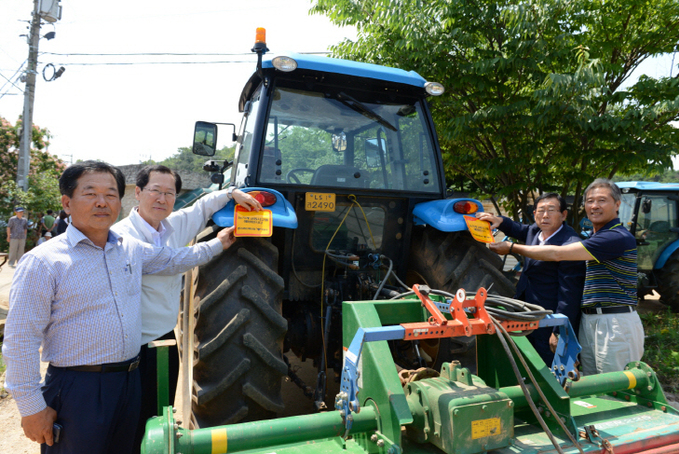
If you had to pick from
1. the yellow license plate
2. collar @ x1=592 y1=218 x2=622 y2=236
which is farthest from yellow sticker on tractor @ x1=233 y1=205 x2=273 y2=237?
collar @ x1=592 y1=218 x2=622 y2=236

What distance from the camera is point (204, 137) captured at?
13.0ft

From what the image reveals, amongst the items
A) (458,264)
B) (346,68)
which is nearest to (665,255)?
(458,264)

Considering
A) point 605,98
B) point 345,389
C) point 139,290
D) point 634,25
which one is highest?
point 634,25

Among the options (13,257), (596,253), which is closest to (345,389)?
(596,253)

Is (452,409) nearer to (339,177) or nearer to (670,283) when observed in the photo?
(339,177)

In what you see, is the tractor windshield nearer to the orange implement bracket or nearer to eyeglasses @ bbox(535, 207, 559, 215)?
eyeglasses @ bbox(535, 207, 559, 215)

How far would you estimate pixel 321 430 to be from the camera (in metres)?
1.84

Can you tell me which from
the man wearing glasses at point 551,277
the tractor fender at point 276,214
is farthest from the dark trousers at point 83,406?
the man wearing glasses at point 551,277

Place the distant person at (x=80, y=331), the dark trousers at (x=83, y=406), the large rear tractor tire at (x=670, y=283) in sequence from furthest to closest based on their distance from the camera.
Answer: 1. the large rear tractor tire at (x=670, y=283)
2. the dark trousers at (x=83, y=406)
3. the distant person at (x=80, y=331)

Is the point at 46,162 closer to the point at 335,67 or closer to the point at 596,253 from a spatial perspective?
the point at 335,67

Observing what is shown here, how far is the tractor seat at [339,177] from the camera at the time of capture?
3.23 m

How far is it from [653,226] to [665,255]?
21.3 inches

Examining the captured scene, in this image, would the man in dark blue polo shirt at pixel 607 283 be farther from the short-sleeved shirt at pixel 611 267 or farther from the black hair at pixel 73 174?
the black hair at pixel 73 174

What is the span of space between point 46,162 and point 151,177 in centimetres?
2049
